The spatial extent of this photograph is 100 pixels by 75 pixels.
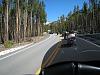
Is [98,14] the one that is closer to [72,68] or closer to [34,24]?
[34,24]

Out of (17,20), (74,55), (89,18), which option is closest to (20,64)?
(74,55)

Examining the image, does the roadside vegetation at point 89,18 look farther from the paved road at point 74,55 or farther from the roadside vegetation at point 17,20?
the paved road at point 74,55

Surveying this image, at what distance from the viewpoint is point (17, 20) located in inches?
2256

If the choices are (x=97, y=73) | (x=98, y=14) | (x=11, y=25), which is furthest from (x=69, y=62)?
(x=98, y=14)

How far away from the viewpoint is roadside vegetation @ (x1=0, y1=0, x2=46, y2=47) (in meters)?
54.3

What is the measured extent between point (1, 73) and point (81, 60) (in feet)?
34.1

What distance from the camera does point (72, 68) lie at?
3.21 metres

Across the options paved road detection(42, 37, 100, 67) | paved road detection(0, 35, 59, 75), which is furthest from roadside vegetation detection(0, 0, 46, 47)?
paved road detection(42, 37, 100, 67)

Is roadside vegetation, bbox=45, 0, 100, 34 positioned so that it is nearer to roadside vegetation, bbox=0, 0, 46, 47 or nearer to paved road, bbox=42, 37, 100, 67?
roadside vegetation, bbox=0, 0, 46, 47

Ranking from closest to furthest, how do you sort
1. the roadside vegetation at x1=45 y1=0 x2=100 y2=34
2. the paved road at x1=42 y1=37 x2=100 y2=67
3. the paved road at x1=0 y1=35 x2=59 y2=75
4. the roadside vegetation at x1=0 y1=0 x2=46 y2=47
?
the paved road at x1=42 y1=37 x2=100 y2=67 → the paved road at x1=0 y1=35 x2=59 y2=75 → the roadside vegetation at x1=0 y1=0 x2=46 y2=47 → the roadside vegetation at x1=45 y1=0 x2=100 y2=34

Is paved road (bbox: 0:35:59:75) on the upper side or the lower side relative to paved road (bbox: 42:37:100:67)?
lower

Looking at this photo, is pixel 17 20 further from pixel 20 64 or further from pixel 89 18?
pixel 89 18

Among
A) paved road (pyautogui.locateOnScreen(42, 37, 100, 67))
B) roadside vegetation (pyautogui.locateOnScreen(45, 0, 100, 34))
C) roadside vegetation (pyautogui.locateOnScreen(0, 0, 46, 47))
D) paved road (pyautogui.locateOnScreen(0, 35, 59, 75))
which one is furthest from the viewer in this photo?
roadside vegetation (pyautogui.locateOnScreen(45, 0, 100, 34))

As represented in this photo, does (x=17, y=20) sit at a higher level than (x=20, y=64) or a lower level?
higher
